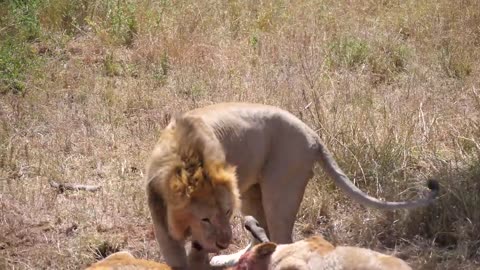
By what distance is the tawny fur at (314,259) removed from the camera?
4.62 meters

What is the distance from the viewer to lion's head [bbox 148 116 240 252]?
4836 mm

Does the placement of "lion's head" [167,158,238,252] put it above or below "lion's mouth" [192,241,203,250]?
above

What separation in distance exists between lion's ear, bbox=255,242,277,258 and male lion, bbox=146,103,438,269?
0.34 metres

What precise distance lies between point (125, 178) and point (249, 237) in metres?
1.19

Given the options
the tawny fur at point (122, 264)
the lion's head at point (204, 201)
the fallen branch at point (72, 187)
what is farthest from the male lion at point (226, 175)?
the fallen branch at point (72, 187)

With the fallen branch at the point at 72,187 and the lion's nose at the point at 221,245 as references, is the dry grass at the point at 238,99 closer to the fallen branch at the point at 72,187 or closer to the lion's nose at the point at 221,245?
the fallen branch at the point at 72,187

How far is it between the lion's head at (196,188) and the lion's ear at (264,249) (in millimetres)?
344

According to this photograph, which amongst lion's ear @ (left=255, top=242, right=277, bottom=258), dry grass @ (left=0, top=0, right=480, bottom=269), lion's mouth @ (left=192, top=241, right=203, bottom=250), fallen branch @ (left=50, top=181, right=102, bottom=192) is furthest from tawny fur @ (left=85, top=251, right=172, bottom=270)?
→ fallen branch @ (left=50, top=181, right=102, bottom=192)

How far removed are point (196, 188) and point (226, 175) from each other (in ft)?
0.55

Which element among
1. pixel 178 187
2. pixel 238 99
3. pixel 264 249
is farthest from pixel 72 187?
pixel 264 249

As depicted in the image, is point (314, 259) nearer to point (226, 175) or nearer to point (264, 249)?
point (264, 249)

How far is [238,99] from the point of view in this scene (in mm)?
8047

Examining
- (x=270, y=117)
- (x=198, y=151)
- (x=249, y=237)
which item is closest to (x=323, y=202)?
(x=249, y=237)

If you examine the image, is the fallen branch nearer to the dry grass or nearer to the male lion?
the dry grass
